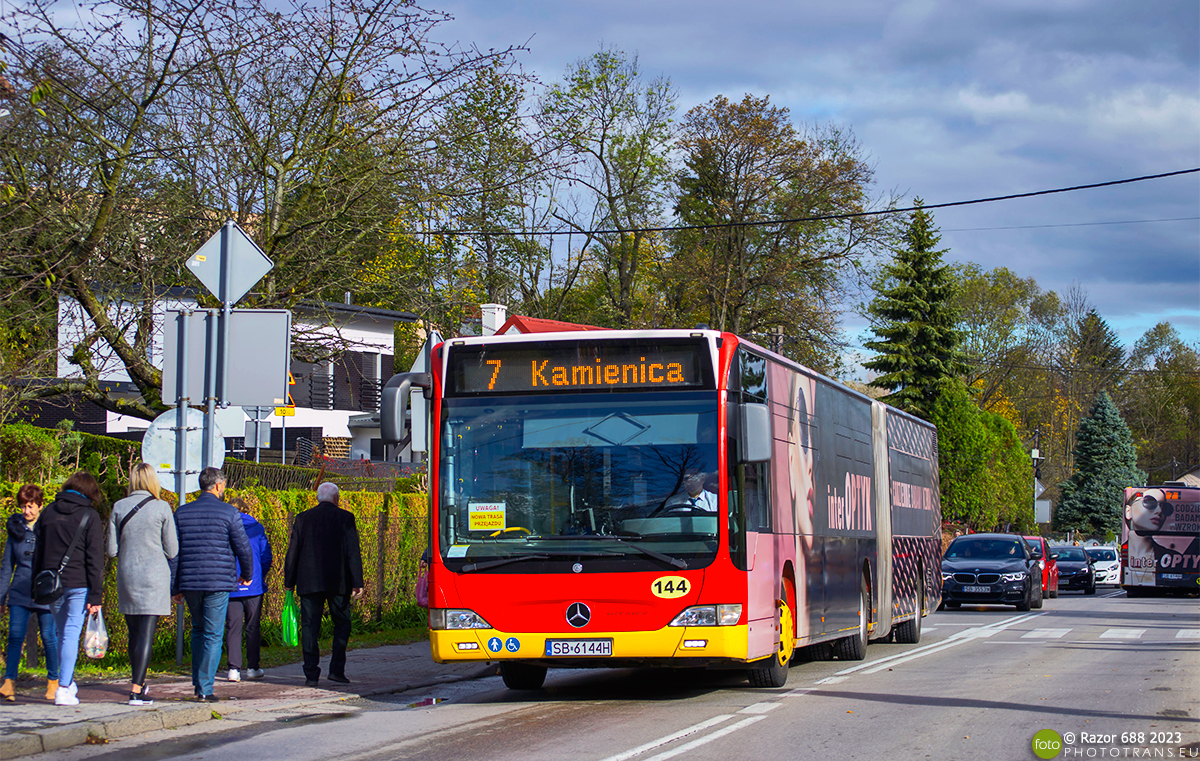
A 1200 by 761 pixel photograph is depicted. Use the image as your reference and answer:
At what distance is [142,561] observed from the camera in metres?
9.62

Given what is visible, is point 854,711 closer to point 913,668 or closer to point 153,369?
point 913,668

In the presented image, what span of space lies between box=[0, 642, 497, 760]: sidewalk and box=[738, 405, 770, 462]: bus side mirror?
409 cm

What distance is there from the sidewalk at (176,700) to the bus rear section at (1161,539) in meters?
28.0

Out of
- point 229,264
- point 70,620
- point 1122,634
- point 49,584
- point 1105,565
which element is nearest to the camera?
point 49,584

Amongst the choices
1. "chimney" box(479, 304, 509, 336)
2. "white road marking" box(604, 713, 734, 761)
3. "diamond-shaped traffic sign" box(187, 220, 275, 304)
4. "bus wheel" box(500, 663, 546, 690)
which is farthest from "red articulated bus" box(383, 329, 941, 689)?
"chimney" box(479, 304, 509, 336)

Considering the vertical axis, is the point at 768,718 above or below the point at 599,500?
below

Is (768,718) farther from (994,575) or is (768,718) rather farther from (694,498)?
(994,575)

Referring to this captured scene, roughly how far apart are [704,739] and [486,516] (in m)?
2.56

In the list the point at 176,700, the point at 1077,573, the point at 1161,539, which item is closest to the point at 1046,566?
the point at 1161,539

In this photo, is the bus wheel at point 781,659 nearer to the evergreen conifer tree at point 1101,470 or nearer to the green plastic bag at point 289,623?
the green plastic bag at point 289,623

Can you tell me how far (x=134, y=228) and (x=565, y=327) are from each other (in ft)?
22.3

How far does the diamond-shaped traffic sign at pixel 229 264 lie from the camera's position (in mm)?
10625

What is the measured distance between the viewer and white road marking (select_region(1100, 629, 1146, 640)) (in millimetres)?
19016

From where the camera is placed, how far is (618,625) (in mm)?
9711
